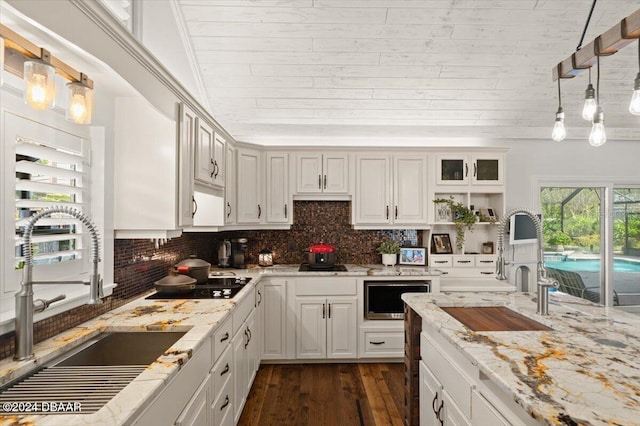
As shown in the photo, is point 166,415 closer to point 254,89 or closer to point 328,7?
point 328,7

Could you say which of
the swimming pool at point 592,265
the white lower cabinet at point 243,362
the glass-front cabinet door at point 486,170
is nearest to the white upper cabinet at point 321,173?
the glass-front cabinet door at point 486,170

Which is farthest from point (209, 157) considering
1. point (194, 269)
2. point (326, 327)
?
point (326, 327)

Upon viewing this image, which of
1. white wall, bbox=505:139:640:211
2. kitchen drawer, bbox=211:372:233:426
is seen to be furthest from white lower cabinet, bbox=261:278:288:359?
white wall, bbox=505:139:640:211

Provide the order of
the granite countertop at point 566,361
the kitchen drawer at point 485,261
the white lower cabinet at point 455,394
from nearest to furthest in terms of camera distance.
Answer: the granite countertop at point 566,361
the white lower cabinet at point 455,394
the kitchen drawer at point 485,261

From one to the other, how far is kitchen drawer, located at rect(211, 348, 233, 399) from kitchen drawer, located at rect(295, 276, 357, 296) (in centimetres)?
138

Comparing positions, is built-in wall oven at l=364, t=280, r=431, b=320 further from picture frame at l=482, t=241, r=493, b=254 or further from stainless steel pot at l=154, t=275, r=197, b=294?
stainless steel pot at l=154, t=275, r=197, b=294

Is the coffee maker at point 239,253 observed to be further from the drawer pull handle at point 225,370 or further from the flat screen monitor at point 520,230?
the flat screen monitor at point 520,230

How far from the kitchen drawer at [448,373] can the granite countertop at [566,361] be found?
16 centimetres

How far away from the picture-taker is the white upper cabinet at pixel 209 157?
8.24 feet

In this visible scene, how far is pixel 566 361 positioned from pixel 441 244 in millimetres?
2833

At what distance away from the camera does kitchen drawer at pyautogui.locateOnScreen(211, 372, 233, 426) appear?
194 centimetres

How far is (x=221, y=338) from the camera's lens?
6.71 ft

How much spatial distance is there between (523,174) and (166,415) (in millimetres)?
4384

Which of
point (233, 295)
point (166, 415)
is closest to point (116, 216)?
point (233, 295)
